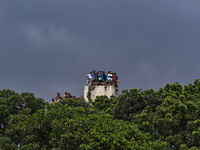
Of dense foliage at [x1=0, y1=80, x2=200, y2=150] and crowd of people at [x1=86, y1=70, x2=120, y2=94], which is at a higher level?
crowd of people at [x1=86, y1=70, x2=120, y2=94]

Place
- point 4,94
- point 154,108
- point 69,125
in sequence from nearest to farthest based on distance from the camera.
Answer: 1. point 69,125
2. point 154,108
3. point 4,94

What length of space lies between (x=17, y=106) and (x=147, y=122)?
9646 mm

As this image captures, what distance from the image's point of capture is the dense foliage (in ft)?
58.6

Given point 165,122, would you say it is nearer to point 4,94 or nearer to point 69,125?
point 69,125

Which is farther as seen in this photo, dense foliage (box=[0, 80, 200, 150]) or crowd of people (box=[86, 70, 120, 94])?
crowd of people (box=[86, 70, 120, 94])

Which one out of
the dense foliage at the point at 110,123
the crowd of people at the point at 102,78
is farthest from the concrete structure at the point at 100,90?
the dense foliage at the point at 110,123

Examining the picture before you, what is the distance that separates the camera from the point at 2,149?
21.8 metres

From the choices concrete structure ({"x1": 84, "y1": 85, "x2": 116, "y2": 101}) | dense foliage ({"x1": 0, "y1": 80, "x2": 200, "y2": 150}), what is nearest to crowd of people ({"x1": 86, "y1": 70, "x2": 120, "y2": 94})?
concrete structure ({"x1": 84, "y1": 85, "x2": 116, "y2": 101})

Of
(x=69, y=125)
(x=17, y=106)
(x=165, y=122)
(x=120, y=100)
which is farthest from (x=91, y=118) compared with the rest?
(x=17, y=106)

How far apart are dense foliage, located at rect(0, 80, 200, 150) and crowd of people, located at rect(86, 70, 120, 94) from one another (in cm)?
420

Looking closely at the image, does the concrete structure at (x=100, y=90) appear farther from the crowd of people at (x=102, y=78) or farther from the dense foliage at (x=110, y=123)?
the dense foliage at (x=110, y=123)

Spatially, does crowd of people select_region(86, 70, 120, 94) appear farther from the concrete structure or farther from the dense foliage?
the dense foliage

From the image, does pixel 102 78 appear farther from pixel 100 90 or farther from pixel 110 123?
pixel 110 123

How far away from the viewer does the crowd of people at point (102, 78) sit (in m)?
30.8
